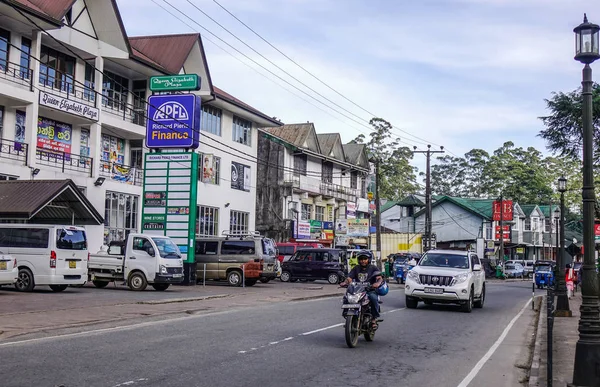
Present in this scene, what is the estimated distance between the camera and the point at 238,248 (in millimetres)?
30312

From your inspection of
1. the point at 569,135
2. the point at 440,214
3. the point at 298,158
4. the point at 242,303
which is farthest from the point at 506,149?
the point at 242,303

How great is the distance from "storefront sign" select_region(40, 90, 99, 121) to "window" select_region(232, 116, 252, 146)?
46.4ft

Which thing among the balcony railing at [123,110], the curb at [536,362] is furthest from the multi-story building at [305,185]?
the curb at [536,362]

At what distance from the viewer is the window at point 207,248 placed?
3069 centimetres

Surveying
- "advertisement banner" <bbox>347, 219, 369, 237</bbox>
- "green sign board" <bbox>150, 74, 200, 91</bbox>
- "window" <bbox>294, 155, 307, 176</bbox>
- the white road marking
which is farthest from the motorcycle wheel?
"window" <bbox>294, 155, 307, 176</bbox>

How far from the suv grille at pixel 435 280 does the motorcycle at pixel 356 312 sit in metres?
7.57

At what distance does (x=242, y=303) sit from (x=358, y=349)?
948 cm

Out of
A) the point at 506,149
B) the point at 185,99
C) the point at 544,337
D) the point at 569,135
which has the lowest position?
the point at 544,337

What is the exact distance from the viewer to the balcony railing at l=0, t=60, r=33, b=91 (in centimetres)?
2802

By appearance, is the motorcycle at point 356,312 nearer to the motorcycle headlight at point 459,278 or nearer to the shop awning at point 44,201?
the motorcycle headlight at point 459,278

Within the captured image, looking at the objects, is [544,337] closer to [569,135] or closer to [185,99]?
[569,135]

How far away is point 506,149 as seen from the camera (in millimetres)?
89250

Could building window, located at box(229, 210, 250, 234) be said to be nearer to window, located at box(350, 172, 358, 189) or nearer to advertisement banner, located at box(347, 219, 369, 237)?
advertisement banner, located at box(347, 219, 369, 237)

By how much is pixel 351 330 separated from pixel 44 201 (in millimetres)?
15136
